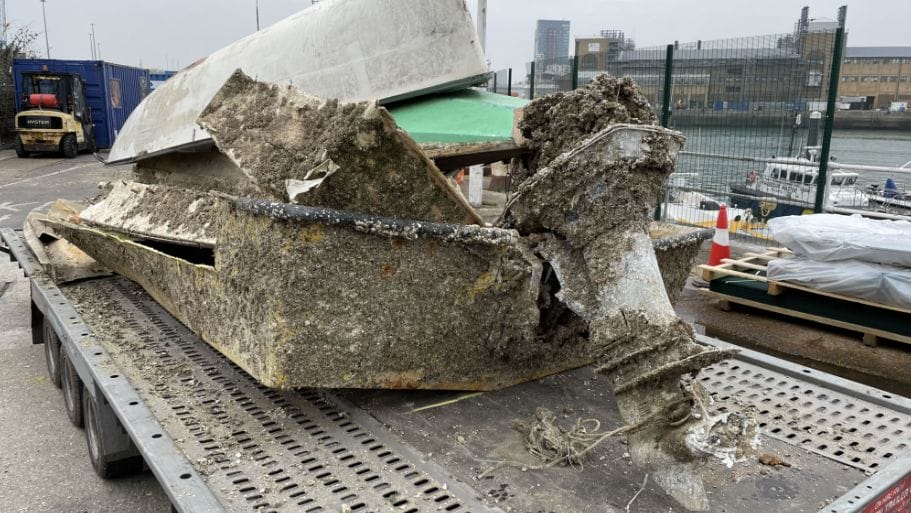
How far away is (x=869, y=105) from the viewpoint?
1367 inches

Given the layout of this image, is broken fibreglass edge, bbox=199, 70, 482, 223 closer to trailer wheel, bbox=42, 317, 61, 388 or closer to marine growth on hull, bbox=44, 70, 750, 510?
marine growth on hull, bbox=44, 70, 750, 510

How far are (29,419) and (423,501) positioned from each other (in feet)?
10.6

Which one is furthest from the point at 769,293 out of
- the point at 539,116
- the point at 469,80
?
the point at 539,116

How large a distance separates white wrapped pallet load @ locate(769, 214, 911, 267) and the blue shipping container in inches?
844

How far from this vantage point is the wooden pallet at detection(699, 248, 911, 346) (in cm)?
519

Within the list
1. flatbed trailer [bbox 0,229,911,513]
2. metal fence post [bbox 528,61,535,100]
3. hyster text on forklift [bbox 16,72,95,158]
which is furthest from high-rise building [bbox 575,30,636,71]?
hyster text on forklift [bbox 16,72,95,158]

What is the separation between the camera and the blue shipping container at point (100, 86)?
68.4ft

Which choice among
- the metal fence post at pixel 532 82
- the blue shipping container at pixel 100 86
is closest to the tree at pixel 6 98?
the blue shipping container at pixel 100 86

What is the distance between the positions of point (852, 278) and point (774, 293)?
2.26 feet

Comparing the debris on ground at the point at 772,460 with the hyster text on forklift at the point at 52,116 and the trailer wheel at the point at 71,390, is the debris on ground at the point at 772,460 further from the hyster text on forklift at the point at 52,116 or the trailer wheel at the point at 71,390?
the hyster text on forklift at the point at 52,116

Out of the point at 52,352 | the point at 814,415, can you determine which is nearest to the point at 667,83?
the point at 814,415

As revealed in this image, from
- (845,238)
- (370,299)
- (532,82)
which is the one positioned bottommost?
(845,238)

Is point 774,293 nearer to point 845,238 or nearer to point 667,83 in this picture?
point 845,238

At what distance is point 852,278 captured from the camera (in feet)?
17.1
